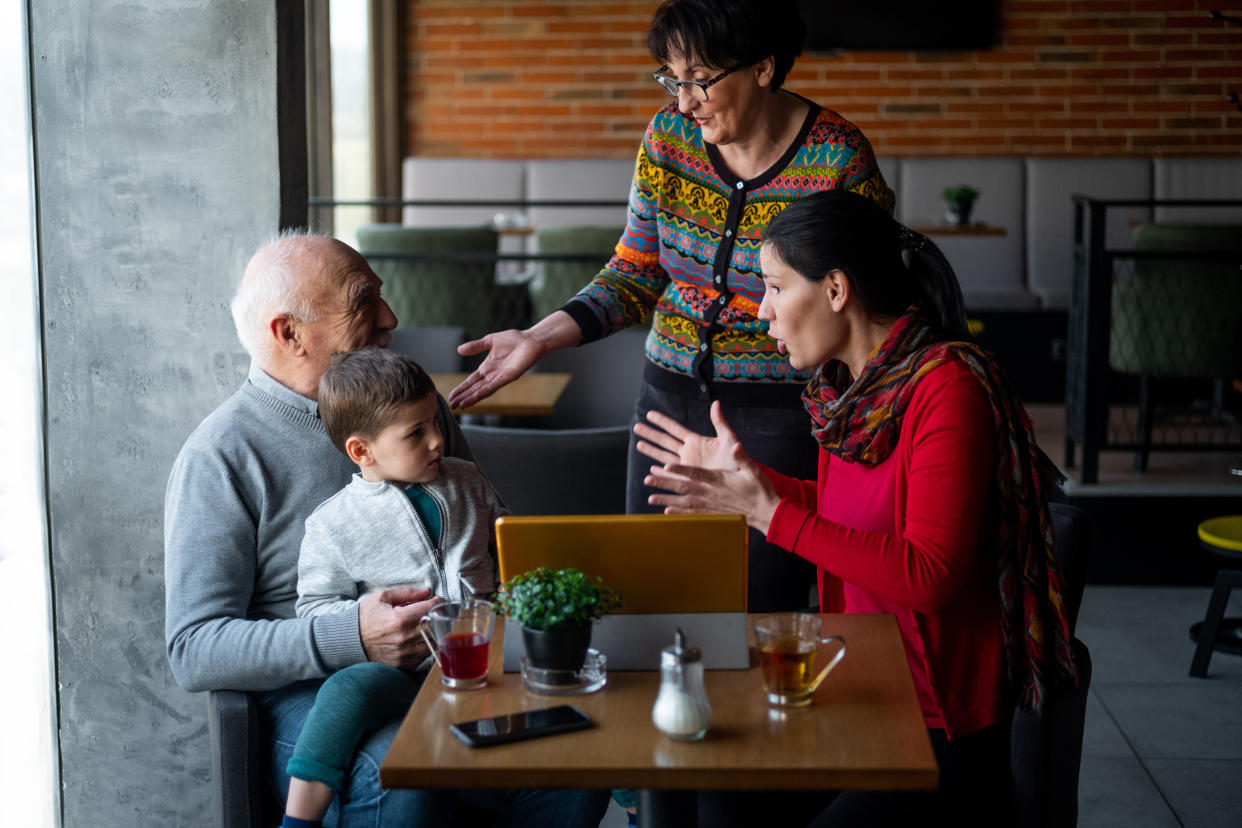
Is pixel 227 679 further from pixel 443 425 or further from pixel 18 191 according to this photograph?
pixel 18 191

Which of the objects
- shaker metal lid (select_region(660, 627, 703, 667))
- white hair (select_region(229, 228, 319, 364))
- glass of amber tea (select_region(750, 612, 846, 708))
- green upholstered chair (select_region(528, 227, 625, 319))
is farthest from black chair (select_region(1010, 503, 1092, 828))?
green upholstered chair (select_region(528, 227, 625, 319))

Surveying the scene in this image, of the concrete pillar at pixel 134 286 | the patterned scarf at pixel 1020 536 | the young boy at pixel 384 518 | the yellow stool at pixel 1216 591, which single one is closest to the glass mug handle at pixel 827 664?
the patterned scarf at pixel 1020 536

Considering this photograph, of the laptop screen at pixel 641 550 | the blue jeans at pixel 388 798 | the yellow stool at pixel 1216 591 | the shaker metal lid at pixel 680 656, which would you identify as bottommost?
the yellow stool at pixel 1216 591

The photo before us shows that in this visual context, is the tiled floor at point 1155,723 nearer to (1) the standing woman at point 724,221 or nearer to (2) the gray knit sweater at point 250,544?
(1) the standing woman at point 724,221

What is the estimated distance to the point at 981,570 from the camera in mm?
1706

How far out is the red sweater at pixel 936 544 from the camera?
5.32 feet

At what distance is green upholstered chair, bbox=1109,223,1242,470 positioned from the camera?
4828 mm

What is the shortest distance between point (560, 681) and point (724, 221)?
1033 millimetres

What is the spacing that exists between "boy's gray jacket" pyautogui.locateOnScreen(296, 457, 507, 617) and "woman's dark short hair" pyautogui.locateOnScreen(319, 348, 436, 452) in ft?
0.30

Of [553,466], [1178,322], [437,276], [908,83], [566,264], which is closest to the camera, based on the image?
→ [553,466]

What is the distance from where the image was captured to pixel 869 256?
179 centimetres

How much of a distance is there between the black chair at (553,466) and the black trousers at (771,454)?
0.38 meters

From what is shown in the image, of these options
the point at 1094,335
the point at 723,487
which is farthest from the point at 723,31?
the point at 1094,335

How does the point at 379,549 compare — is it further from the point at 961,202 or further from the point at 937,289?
the point at 961,202
